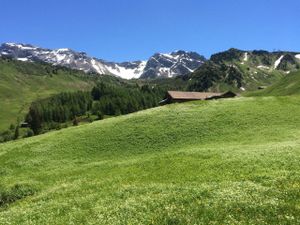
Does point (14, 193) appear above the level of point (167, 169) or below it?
below

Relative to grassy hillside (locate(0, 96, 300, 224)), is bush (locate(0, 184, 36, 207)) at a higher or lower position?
lower

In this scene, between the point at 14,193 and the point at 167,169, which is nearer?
the point at 167,169

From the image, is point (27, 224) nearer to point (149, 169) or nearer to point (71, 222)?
point (71, 222)

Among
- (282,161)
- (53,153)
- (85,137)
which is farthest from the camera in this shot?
(85,137)

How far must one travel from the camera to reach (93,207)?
31.9m

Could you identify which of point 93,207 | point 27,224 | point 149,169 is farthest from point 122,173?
point 27,224

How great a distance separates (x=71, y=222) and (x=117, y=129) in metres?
46.0

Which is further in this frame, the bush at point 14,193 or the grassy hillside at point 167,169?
the bush at point 14,193

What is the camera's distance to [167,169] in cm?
4506

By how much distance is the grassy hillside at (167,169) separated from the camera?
89.9ft

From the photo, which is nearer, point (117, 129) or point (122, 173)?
point (122, 173)

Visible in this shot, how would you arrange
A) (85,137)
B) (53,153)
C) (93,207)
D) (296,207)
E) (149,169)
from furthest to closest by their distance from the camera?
(85,137), (53,153), (149,169), (93,207), (296,207)

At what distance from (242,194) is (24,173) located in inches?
1470

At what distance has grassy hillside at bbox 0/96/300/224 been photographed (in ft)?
89.9
